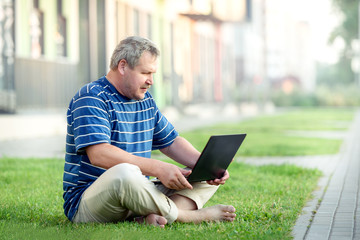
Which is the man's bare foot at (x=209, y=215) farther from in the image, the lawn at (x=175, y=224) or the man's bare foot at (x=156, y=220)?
the man's bare foot at (x=156, y=220)

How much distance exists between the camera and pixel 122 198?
4.31 m

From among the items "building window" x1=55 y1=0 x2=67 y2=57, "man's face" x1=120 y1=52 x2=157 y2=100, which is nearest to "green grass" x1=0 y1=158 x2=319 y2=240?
"man's face" x1=120 y1=52 x2=157 y2=100

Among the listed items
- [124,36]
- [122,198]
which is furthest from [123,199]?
[124,36]

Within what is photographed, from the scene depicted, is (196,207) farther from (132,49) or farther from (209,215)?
(132,49)

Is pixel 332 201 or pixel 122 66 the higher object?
pixel 122 66

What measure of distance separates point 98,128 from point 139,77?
45cm

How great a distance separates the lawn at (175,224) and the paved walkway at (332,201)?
0.37 feet

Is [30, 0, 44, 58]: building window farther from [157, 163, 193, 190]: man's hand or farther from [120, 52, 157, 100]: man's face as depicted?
[157, 163, 193, 190]: man's hand

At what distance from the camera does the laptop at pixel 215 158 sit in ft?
14.2

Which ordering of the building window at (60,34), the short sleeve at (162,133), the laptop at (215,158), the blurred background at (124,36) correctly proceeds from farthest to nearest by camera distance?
the building window at (60,34) < the blurred background at (124,36) < the short sleeve at (162,133) < the laptop at (215,158)

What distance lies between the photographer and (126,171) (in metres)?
4.21

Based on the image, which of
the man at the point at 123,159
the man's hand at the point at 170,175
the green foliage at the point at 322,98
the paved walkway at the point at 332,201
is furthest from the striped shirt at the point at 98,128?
the green foliage at the point at 322,98

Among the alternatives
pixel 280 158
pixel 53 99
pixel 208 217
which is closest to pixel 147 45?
pixel 208 217

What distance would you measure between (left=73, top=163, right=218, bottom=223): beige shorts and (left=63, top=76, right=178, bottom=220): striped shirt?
0.14 meters
